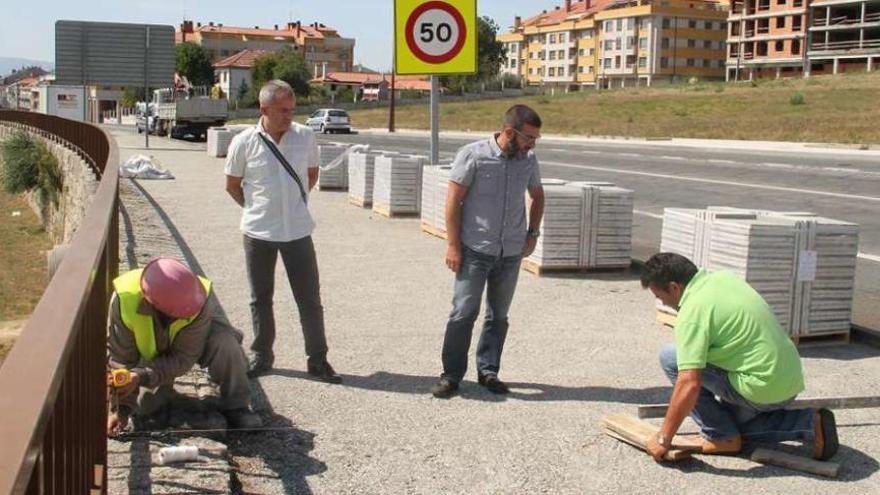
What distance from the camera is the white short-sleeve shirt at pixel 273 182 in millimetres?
6164

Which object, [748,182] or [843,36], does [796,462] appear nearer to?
[748,182]

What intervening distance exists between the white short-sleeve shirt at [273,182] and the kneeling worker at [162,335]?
1129 mm

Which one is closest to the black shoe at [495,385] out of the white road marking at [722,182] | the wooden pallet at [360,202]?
the wooden pallet at [360,202]

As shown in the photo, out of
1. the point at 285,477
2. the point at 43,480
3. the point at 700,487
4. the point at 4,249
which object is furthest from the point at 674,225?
the point at 4,249

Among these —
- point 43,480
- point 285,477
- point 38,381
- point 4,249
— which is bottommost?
point 4,249

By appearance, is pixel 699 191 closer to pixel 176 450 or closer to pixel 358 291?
pixel 358 291

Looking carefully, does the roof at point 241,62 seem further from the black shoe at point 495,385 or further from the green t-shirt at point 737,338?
the green t-shirt at point 737,338

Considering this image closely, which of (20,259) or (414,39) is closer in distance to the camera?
(414,39)

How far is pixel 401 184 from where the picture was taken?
14648mm

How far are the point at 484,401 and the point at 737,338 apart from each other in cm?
159

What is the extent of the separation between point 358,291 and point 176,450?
4.92 m

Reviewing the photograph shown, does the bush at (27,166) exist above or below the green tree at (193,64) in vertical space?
below

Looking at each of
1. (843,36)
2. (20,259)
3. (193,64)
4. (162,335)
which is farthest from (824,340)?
(193,64)

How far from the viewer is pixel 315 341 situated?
630 centimetres
